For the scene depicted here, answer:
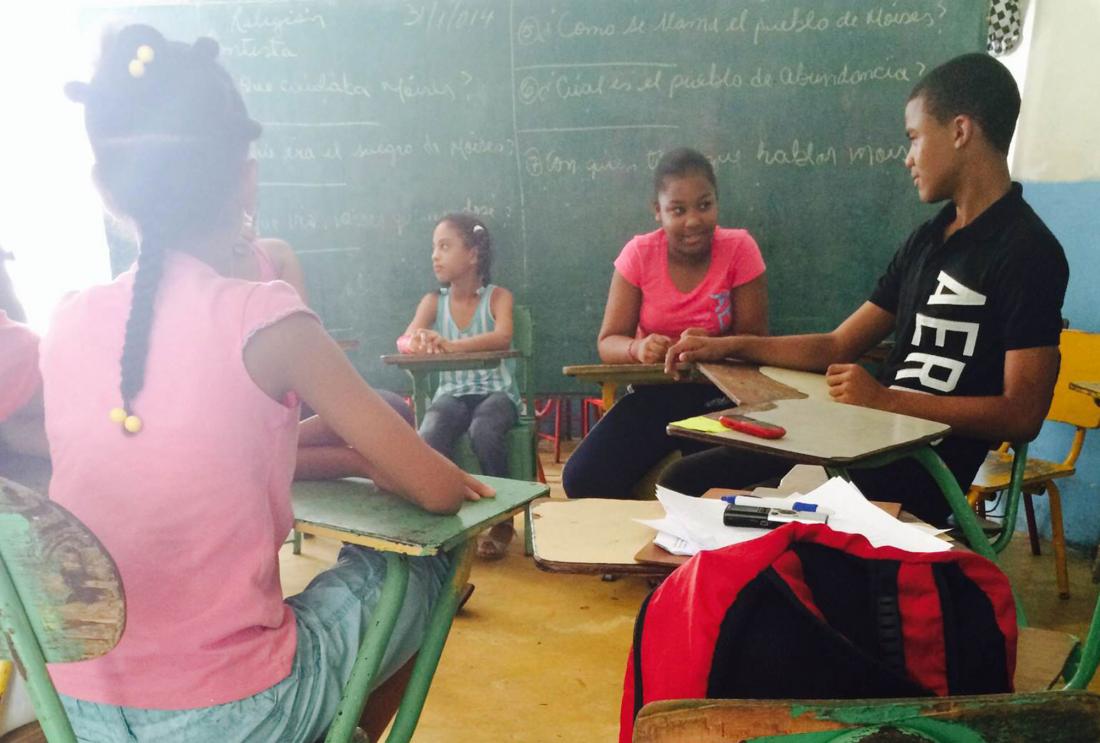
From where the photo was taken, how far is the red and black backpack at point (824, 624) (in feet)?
2.21

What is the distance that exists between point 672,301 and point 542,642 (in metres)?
1.11

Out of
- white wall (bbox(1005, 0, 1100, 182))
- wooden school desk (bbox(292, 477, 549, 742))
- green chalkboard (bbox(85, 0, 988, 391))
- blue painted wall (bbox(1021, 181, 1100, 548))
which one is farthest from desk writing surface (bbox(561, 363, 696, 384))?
white wall (bbox(1005, 0, 1100, 182))

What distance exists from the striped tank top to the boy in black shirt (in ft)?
4.88

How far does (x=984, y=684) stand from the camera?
735 mm

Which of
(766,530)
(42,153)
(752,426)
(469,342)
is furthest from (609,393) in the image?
(42,153)

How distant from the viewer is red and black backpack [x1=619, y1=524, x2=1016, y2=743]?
2.21 feet

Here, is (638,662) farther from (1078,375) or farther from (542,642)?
(1078,375)

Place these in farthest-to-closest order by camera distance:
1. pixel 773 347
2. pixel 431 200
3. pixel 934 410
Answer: pixel 431 200 → pixel 773 347 → pixel 934 410

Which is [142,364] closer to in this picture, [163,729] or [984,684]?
[163,729]

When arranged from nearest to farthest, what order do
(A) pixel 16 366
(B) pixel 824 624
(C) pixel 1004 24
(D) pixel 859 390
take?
(B) pixel 824 624
(A) pixel 16 366
(D) pixel 859 390
(C) pixel 1004 24

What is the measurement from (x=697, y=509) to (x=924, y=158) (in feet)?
3.51

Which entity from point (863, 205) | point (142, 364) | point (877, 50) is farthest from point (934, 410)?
point (877, 50)

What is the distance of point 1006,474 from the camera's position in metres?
2.32

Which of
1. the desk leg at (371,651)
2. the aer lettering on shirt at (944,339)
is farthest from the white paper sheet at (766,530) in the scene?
the aer lettering on shirt at (944,339)
